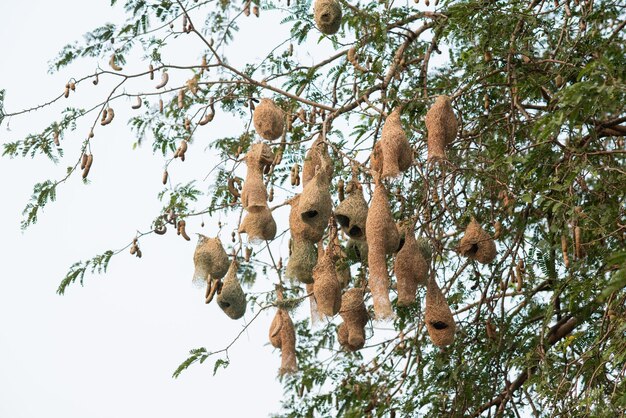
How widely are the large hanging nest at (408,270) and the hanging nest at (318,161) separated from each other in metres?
0.36

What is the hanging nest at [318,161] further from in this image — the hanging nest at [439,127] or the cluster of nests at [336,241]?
the hanging nest at [439,127]

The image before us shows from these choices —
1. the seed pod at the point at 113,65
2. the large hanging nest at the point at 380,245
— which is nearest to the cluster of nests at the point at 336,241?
the large hanging nest at the point at 380,245

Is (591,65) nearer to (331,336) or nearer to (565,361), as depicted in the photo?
(565,361)

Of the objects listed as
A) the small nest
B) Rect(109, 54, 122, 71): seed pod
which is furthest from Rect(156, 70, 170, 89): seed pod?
the small nest

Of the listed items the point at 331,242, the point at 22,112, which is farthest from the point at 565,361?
the point at 22,112

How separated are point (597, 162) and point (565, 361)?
811mm

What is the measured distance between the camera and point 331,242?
4.13 m

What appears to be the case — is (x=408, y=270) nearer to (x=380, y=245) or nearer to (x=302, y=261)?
(x=380, y=245)

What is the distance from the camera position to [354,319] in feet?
13.8

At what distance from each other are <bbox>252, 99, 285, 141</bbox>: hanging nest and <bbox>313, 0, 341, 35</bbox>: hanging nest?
578 mm

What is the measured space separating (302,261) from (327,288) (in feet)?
0.62

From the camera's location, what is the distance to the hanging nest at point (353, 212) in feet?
12.9

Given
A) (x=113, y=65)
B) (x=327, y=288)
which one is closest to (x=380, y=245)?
(x=327, y=288)

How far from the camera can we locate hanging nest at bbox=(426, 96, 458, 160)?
3986mm
